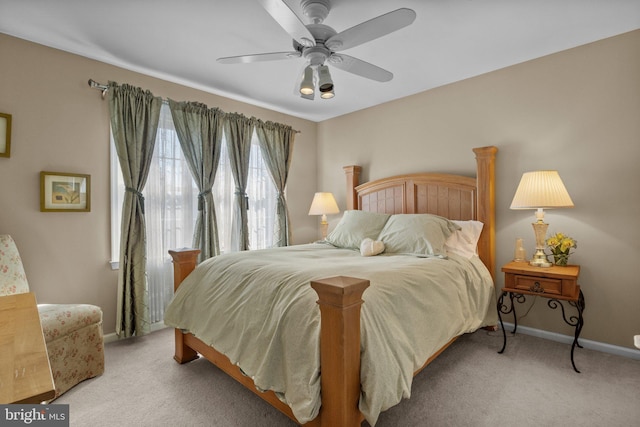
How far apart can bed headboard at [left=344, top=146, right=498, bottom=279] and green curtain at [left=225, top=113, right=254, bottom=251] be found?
1.35m

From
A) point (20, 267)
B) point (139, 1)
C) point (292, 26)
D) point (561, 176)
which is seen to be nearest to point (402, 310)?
point (292, 26)

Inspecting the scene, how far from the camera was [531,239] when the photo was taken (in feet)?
9.61

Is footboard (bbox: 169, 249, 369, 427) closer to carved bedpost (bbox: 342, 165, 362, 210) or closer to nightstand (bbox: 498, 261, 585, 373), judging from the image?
nightstand (bbox: 498, 261, 585, 373)

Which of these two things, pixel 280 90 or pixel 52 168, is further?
pixel 280 90

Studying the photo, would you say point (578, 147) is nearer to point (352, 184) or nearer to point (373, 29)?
point (373, 29)

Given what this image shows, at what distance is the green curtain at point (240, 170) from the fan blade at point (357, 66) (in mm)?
1864

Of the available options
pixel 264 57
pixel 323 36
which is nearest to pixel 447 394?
pixel 323 36

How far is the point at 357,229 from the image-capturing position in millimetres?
3238

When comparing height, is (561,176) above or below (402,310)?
above

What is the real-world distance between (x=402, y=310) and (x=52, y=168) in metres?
2.97

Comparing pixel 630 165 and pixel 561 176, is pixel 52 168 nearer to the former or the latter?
pixel 561 176

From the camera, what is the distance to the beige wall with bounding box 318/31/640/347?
2.50 m

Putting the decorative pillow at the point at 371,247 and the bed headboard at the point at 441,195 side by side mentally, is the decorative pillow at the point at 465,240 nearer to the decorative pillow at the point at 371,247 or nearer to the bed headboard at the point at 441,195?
the bed headboard at the point at 441,195

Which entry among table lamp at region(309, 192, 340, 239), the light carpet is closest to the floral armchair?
the light carpet
